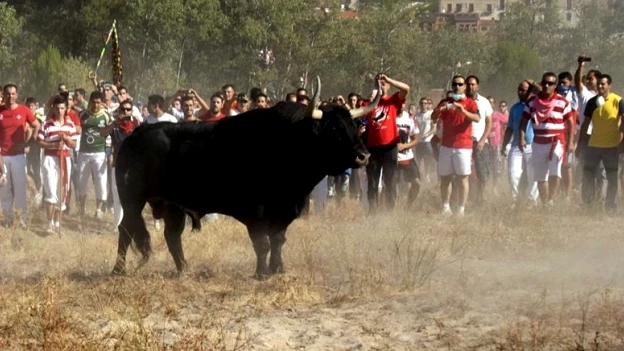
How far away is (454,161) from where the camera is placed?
52.7 ft

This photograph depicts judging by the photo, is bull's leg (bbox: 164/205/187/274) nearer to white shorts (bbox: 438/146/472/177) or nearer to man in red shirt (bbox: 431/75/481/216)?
man in red shirt (bbox: 431/75/481/216)

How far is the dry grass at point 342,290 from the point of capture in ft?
27.7

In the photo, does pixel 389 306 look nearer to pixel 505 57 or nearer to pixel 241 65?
pixel 241 65

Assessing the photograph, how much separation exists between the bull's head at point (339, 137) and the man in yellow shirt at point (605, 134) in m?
6.13

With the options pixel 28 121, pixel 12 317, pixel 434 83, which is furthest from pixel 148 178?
pixel 434 83

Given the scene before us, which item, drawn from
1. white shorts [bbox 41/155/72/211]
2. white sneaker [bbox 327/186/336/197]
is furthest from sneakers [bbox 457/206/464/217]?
white shorts [bbox 41/155/72/211]

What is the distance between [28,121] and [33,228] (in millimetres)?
1436

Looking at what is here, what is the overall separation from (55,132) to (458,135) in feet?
17.8

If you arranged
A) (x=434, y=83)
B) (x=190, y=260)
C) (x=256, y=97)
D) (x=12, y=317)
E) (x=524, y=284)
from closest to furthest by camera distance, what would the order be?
(x=12, y=317) < (x=524, y=284) < (x=190, y=260) < (x=256, y=97) < (x=434, y=83)

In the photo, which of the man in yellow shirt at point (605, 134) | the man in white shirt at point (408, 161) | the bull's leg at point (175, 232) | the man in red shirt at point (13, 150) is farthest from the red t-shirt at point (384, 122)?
the man in red shirt at point (13, 150)

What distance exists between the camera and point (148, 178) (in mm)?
11672

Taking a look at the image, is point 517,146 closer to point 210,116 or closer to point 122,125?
point 210,116

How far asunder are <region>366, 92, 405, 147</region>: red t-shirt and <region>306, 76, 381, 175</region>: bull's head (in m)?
4.01

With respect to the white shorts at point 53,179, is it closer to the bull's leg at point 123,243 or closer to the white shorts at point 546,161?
the bull's leg at point 123,243
